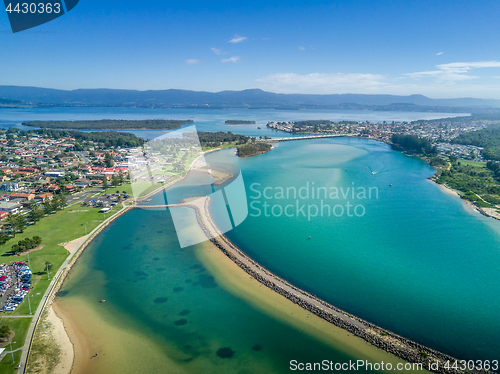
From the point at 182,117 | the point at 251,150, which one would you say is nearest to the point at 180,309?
the point at 251,150

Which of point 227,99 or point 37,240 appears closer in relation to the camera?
point 37,240

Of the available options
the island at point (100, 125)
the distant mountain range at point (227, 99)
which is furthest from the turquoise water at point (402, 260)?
the distant mountain range at point (227, 99)

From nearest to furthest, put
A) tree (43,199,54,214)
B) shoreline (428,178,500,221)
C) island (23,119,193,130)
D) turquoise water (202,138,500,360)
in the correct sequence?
turquoise water (202,138,500,360) < tree (43,199,54,214) < shoreline (428,178,500,221) < island (23,119,193,130)

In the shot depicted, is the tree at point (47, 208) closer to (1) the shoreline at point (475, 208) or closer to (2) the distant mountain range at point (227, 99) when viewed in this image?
(1) the shoreline at point (475, 208)

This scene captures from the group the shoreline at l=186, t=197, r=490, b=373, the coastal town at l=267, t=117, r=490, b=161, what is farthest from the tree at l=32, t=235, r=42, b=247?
the coastal town at l=267, t=117, r=490, b=161

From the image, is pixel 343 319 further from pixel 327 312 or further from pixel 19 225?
pixel 19 225

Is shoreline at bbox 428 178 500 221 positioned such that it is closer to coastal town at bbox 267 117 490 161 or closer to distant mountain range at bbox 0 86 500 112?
coastal town at bbox 267 117 490 161
